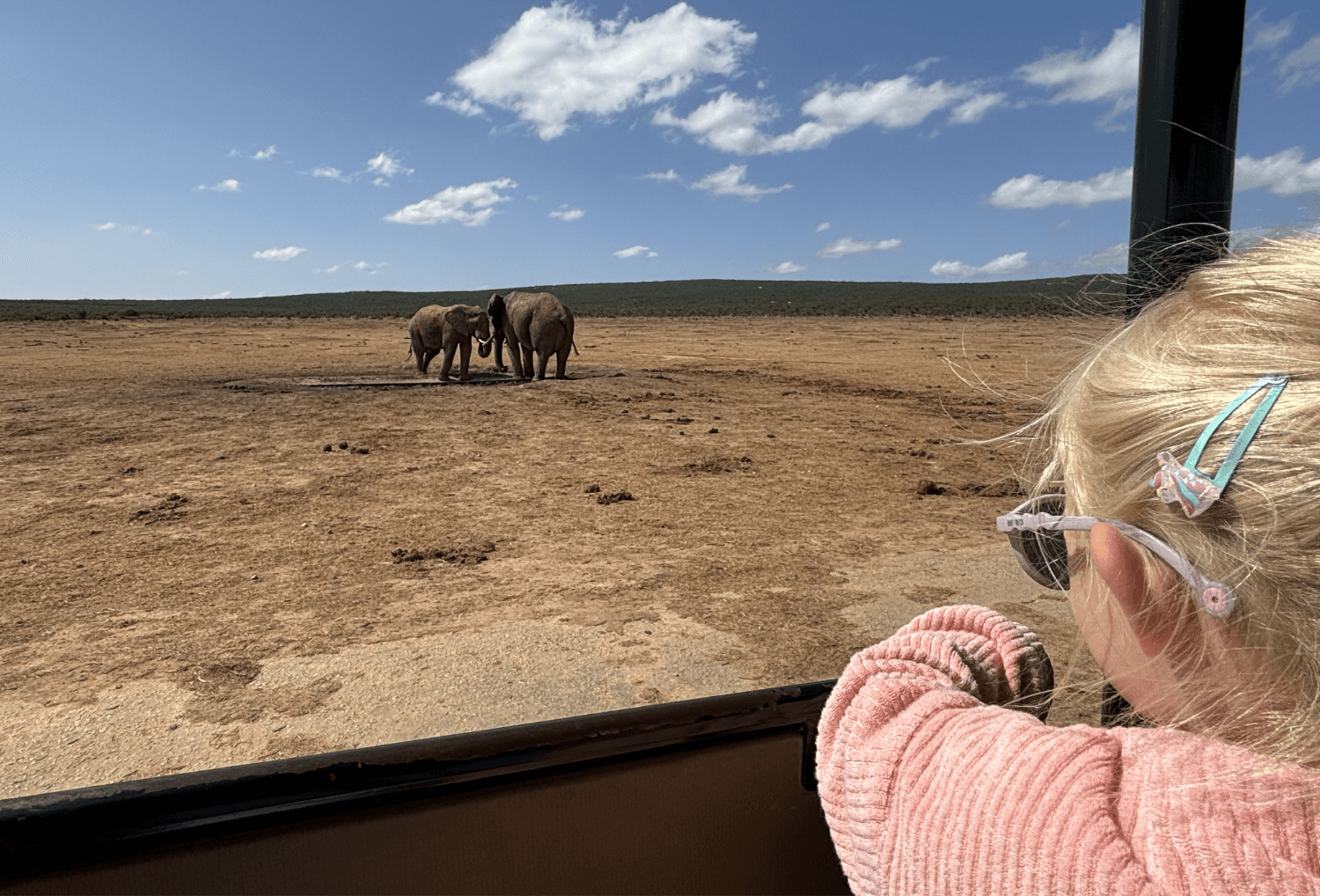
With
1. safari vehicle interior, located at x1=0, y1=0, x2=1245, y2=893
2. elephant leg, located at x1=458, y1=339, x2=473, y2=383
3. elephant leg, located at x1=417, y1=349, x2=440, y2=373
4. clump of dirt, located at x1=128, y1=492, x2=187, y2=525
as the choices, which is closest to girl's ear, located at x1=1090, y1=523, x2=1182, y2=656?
safari vehicle interior, located at x1=0, y1=0, x2=1245, y2=893

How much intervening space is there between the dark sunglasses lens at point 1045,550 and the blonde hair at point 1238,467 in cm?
11

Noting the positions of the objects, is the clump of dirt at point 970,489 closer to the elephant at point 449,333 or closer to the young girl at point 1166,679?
the young girl at point 1166,679

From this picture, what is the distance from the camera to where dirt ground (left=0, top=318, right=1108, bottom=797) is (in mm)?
3148

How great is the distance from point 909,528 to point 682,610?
2143 millimetres

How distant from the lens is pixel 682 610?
13.6ft

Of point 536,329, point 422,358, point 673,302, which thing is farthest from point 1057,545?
point 673,302

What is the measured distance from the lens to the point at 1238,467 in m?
0.74

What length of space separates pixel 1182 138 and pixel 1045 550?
0.74 m

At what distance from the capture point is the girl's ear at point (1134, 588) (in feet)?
2.79

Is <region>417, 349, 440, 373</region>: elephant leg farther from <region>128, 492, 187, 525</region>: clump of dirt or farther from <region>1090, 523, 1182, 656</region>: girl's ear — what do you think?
<region>1090, 523, 1182, 656</region>: girl's ear

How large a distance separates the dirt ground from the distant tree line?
42.6 metres

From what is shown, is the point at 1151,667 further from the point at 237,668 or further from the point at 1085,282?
the point at 237,668

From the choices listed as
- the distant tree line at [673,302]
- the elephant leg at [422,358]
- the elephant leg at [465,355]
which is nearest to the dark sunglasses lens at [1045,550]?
the elephant leg at [465,355]

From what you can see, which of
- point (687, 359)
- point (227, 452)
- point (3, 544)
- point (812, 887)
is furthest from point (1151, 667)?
point (687, 359)
